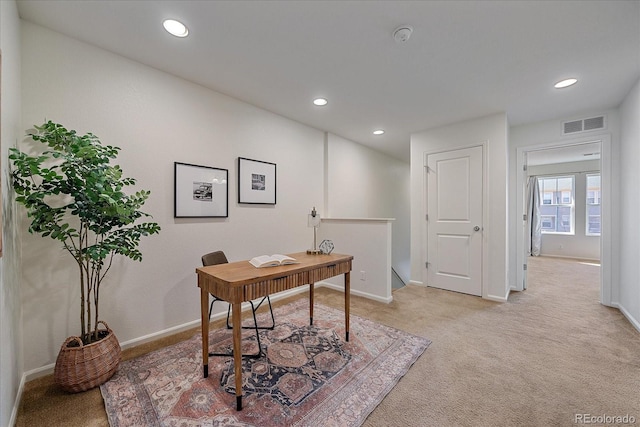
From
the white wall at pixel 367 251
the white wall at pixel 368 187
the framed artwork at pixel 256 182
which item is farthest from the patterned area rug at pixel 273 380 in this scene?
the white wall at pixel 368 187

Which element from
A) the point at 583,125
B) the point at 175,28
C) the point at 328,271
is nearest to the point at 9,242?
the point at 175,28

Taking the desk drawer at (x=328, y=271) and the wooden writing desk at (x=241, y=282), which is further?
the desk drawer at (x=328, y=271)

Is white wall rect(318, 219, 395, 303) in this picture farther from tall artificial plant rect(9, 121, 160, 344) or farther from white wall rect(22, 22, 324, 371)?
tall artificial plant rect(9, 121, 160, 344)

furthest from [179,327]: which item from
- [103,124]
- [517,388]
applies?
[517,388]

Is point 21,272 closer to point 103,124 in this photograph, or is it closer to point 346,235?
point 103,124

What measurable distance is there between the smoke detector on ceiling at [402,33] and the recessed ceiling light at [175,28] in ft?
5.07

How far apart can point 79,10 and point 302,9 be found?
1.50 meters

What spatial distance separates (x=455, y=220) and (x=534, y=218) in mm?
5323

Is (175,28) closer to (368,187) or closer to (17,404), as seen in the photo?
(17,404)

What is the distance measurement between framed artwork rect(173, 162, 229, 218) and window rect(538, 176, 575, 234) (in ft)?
28.2

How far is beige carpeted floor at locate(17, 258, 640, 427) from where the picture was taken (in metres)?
1.49

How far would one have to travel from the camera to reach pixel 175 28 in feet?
6.13

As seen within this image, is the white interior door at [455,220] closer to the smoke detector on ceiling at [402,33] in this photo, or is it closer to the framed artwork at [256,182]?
the smoke detector on ceiling at [402,33]

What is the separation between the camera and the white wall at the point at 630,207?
254cm
